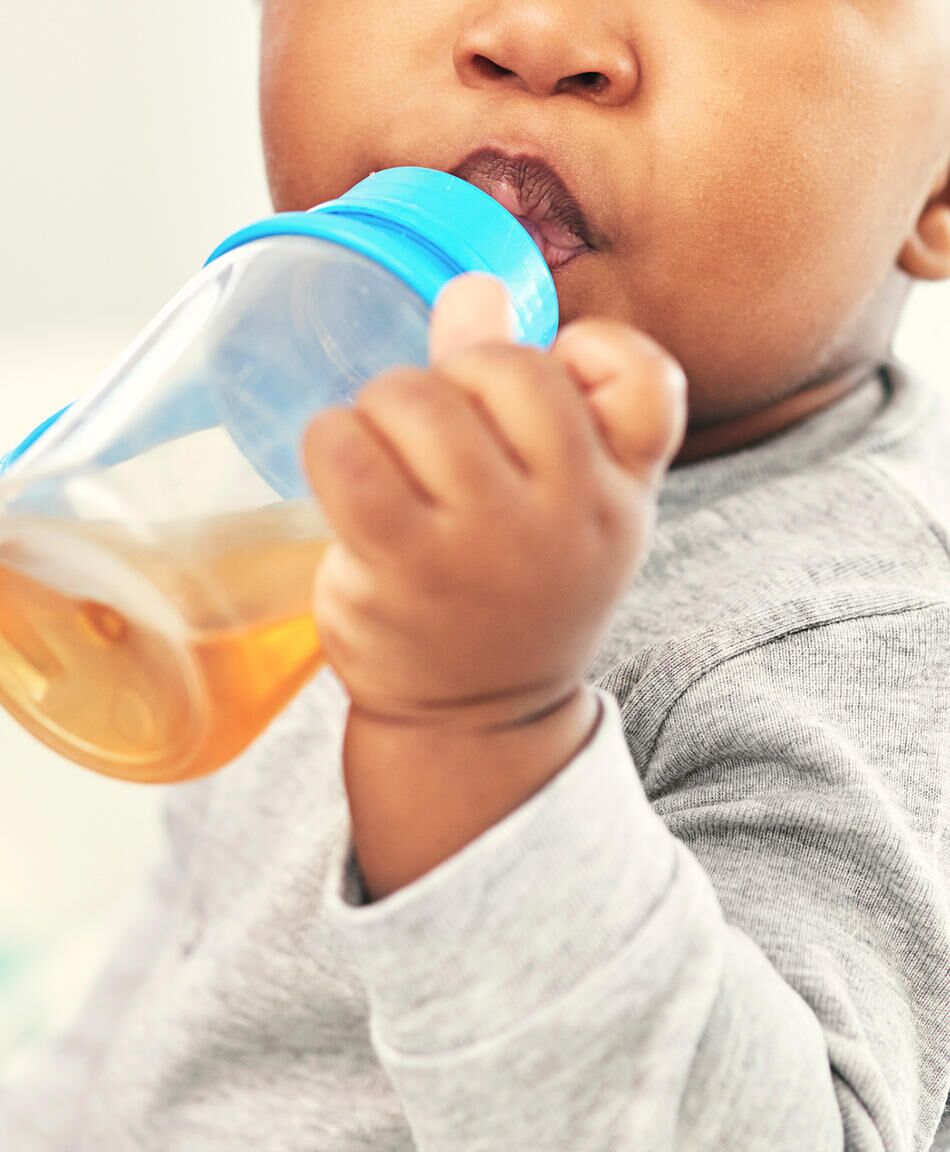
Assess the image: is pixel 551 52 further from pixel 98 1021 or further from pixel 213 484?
pixel 98 1021

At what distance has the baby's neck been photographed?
68 centimetres

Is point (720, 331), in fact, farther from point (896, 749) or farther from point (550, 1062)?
point (550, 1062)

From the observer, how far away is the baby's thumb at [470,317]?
0.37 metres

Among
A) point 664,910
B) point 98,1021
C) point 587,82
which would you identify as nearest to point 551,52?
point 587,82

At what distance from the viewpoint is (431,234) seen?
462 millimetres

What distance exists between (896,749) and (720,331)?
0.63 feet

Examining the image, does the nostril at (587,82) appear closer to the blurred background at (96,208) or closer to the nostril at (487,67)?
the nostril at (487,67)

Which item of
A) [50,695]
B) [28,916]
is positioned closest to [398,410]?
[50,695]

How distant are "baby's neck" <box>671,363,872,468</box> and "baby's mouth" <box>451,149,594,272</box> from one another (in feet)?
0.48

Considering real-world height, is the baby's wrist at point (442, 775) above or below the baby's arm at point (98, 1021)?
above

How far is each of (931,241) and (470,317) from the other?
0.40 metres

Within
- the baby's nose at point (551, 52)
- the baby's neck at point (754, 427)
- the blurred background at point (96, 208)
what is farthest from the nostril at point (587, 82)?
the blurred background at point (96, 208)

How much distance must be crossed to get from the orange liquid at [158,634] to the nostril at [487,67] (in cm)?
19

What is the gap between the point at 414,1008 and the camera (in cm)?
38
